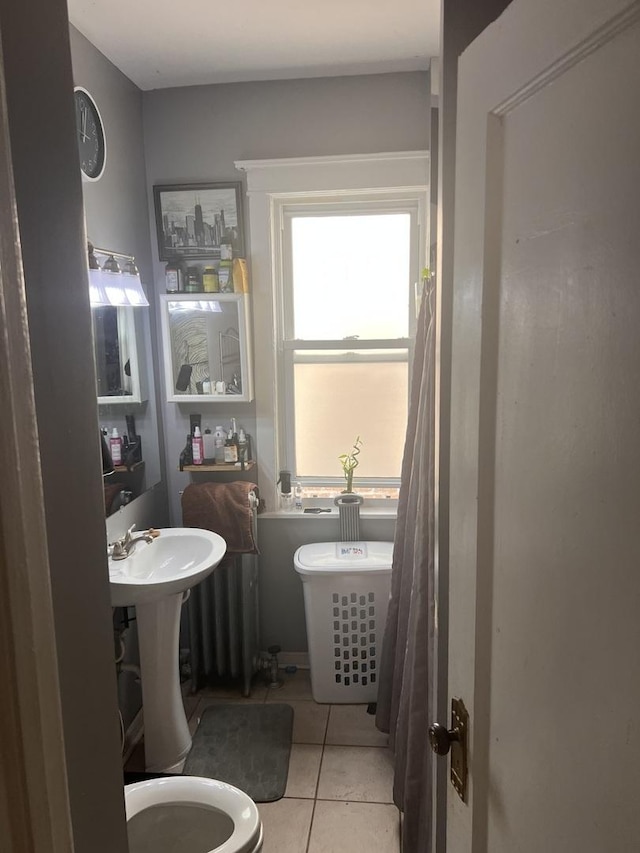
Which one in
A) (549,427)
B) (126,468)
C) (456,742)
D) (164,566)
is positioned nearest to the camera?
(549,427)

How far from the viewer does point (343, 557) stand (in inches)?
110

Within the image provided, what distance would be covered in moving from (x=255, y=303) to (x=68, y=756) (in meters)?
2.26

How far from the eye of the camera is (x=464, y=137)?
0.97m

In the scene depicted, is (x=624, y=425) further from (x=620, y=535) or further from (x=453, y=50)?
(x=453, y=50)

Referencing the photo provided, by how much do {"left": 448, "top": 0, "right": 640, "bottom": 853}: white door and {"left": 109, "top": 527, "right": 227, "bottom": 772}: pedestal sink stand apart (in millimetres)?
1508

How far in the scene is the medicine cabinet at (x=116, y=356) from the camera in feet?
8.07

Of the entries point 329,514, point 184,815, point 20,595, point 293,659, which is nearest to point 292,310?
point 329,514

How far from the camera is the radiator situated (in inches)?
113

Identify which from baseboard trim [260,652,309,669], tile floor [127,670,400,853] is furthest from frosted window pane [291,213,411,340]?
tile floor [127,670,400,853]

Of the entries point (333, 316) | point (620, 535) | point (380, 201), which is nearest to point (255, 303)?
point (333, 316)

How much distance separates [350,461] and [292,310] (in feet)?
2.52

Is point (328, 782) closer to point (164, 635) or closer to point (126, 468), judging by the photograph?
point (164, 635)

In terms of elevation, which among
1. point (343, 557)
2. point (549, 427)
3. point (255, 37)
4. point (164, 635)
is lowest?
point (164, 635)

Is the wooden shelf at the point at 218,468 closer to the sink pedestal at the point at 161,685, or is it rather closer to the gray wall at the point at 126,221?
the gray wall at the point at 126,221
